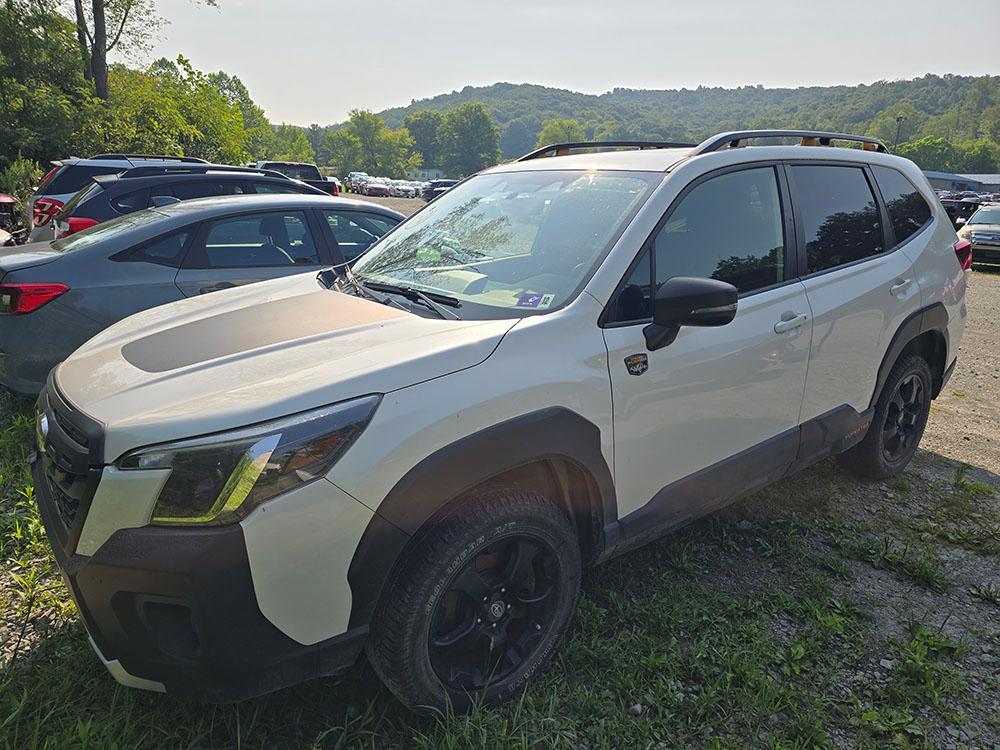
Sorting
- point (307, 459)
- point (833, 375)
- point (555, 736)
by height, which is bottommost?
point (555, 736)

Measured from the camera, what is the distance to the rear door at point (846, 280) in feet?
9.71

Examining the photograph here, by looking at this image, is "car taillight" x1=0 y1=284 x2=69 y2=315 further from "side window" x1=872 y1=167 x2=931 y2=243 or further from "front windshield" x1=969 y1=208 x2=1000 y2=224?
"front windshield" x1=969 y1=208 x2=1000 y2=224

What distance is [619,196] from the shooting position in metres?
2.51

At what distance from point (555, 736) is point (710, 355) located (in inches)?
56.8

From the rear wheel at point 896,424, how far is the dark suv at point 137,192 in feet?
17.2

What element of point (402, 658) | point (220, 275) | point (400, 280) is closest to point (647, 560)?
point (402, 658)

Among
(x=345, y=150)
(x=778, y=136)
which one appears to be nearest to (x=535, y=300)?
(x=778, y=136)

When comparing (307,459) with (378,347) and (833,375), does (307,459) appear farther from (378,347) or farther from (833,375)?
(833,375)

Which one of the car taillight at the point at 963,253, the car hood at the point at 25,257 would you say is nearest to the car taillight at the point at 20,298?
the car hood at the point at 25,257

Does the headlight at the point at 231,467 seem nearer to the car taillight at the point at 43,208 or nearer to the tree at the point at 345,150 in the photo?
the car taillight at the point at 43,208

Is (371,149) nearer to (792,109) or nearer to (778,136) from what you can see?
(792,109)

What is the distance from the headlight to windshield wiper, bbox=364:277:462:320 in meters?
0.78

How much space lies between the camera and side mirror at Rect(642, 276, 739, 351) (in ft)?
6.98

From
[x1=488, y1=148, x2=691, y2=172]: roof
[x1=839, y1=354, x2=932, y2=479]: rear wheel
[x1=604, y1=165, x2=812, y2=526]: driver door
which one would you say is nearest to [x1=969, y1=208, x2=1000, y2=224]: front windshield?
[x1=839, y1=354, x2=932, y2=479]: rear wheel
